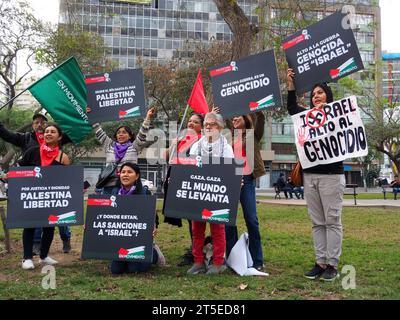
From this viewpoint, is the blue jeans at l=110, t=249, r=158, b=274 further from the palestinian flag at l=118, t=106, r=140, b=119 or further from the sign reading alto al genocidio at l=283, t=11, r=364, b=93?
the sign reading alto al genocidio at l=283, t=11, r=364, b=93

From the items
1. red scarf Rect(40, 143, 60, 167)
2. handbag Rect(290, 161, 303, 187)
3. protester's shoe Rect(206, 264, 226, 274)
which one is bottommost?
protester's shoe Rect(206, 264, 226, 274)

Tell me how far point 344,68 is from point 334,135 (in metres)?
0.86

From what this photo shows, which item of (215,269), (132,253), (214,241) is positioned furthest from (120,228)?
(215,269)

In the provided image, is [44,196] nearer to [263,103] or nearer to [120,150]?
[120,150]

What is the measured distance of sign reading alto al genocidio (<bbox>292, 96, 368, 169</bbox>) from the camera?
184 inches

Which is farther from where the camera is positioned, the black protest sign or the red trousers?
the black protest sign

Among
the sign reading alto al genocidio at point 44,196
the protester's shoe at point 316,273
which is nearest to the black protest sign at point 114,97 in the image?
the sign reading alto al genocidio at point 44,196

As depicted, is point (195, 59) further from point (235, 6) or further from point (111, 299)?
point (111, 299)

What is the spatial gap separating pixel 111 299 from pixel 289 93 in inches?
120

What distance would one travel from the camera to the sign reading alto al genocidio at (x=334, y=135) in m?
4.68

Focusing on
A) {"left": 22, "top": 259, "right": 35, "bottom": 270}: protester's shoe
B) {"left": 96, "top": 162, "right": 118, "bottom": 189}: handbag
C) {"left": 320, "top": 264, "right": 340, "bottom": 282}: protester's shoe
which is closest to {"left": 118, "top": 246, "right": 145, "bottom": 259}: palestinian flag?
{"left": 96, "top": 162, "right": 118, "bottom": 189}: handbag

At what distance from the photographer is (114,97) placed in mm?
6039

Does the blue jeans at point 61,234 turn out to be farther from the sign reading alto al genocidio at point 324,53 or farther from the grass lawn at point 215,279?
the sign reading alto al genocidio at point 324,53

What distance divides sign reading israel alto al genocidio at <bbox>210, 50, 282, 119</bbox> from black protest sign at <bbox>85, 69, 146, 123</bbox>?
4.09 feet
